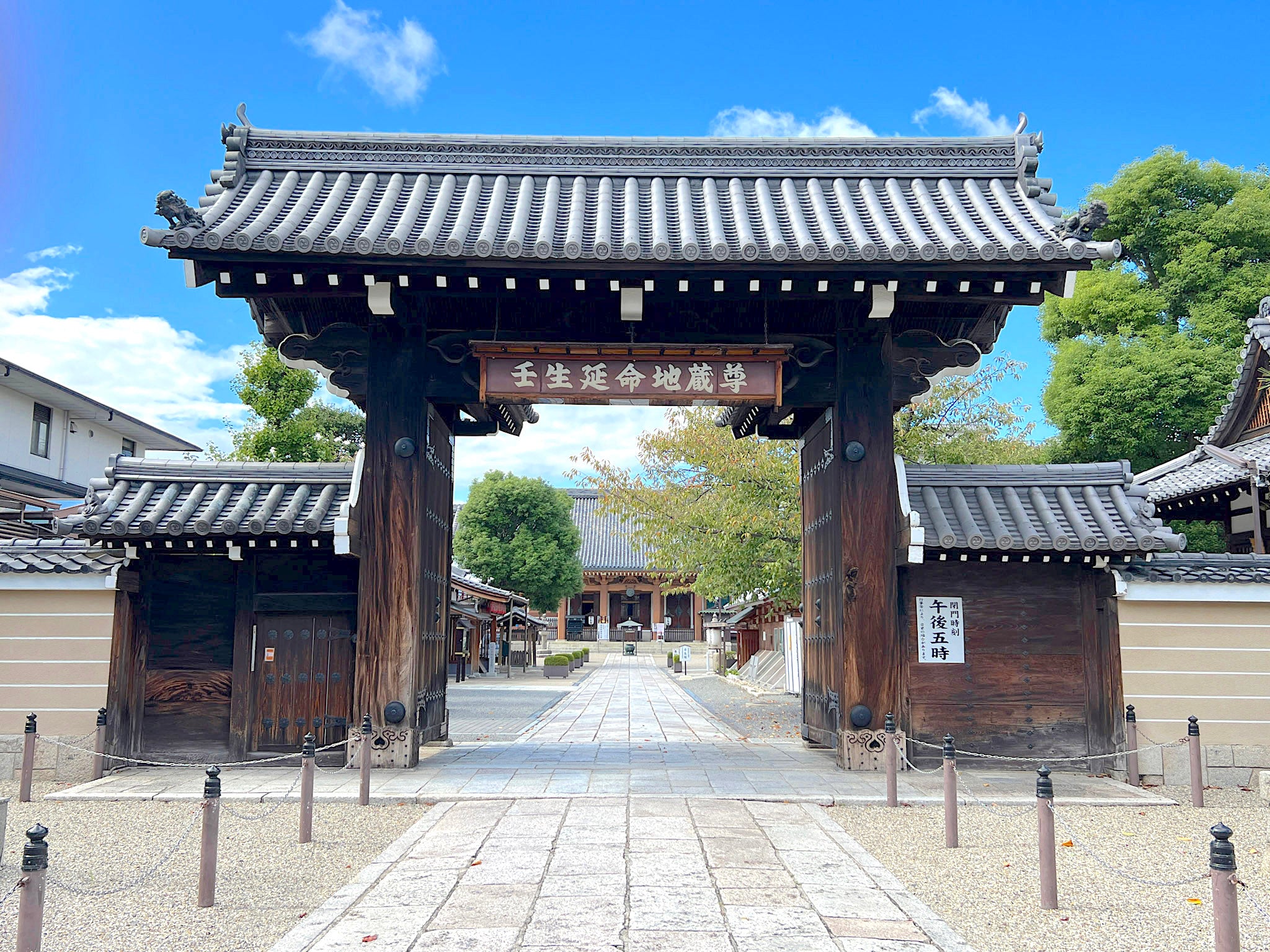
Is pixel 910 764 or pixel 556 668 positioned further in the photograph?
pixel 556 668

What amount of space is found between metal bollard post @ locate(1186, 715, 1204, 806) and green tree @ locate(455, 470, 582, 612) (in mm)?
36846

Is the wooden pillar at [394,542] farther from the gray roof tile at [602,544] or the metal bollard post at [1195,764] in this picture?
the gray roof tile at [602,544]

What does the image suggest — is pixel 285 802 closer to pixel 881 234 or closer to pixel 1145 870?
pixel 1145 870

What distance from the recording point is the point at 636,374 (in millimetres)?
10594

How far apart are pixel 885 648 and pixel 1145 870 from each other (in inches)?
144

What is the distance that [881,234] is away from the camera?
33.2 ft

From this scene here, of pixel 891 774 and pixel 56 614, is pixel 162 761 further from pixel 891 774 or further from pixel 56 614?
pixel 891 774

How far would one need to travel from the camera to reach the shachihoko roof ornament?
9414 mm

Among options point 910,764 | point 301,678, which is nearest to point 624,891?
point 910,764

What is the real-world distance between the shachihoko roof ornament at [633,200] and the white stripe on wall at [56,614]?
4.33m

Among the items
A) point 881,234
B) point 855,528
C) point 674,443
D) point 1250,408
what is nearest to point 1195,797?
point 855,528

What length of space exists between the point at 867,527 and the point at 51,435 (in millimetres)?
28685

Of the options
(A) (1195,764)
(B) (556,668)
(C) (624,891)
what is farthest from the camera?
(B) (556,668)

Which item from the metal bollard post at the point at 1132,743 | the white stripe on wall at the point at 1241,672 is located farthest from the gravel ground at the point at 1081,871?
the white stripe on wall at the point at 1241,672
